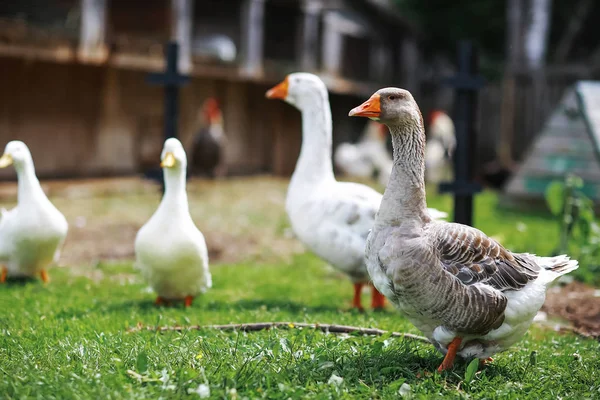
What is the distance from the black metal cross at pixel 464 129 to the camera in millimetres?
6699

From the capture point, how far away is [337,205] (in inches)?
227

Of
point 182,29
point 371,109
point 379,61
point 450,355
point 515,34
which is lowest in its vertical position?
point 450,355

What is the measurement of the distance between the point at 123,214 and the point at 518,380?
7.34 metres

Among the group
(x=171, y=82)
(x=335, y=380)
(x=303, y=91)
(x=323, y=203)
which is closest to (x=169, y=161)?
(x=323, y=203)

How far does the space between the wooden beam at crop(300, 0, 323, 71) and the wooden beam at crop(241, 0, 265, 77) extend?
1.57m

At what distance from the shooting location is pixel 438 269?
3666 millimetres

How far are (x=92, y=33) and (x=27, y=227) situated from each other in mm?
6919

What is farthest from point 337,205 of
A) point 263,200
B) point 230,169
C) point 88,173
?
point 230,169

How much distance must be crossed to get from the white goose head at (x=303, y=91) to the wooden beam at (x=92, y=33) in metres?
6.63

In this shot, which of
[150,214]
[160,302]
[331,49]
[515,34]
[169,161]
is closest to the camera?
[169,161]

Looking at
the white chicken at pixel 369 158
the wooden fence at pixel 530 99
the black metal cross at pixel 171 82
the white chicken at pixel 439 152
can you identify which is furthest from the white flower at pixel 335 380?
the wooden fence at pixel 530 99

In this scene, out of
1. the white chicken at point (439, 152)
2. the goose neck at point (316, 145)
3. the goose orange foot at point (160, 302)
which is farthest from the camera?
the white chicken at point (439, 152)

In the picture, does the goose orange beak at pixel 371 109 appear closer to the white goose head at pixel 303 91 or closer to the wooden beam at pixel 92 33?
the white goose head at pixel 303 91

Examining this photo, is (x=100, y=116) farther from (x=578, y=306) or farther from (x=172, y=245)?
(x=578, y=306)
